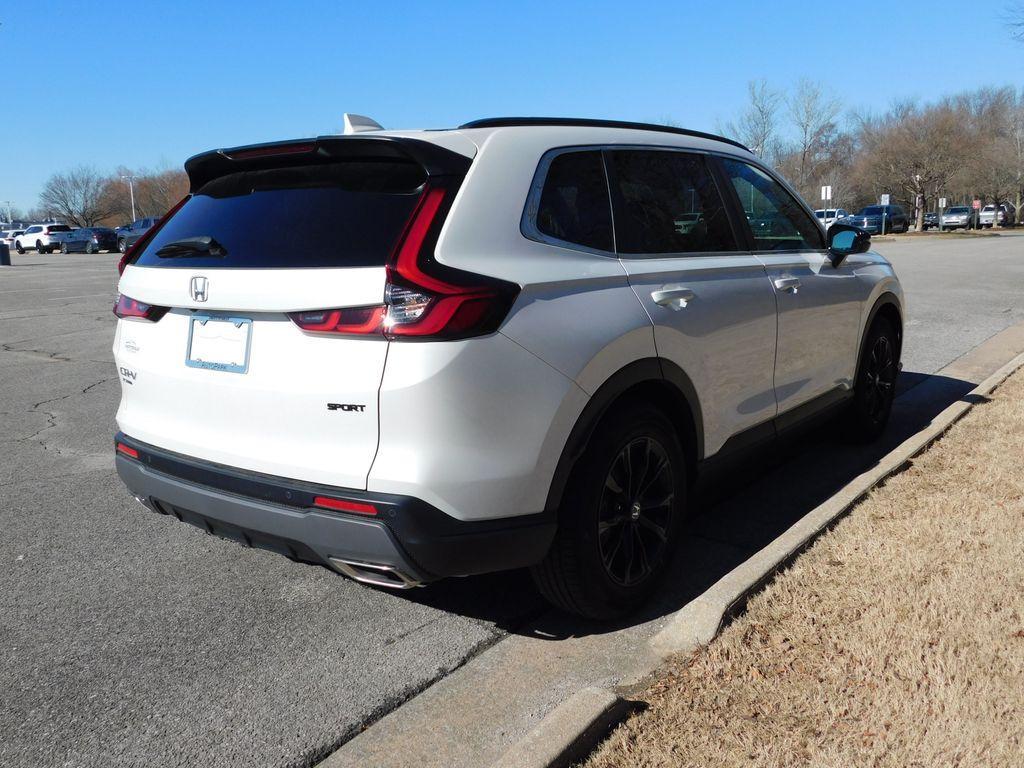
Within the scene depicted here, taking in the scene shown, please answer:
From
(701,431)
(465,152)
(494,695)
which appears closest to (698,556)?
(701,431)

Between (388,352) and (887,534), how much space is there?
8.16ft

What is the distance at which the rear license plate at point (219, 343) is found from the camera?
288 centimetres

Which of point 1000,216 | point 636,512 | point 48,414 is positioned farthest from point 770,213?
point 1000,216

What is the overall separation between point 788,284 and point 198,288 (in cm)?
272

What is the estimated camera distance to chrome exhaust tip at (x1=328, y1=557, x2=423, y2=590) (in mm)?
2727

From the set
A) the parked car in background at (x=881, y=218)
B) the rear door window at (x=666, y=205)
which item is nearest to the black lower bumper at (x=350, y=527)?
the rear door window at (x=666, y=205)

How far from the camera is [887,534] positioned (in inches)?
152

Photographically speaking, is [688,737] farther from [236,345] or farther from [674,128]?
[674,128]

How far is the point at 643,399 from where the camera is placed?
3.33m

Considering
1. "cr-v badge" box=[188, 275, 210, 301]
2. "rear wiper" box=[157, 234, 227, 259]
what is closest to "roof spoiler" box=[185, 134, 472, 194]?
"rear wiper" box=[157, 234, 227, 259]

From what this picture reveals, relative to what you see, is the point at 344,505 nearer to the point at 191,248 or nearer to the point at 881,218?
the point at 191,248

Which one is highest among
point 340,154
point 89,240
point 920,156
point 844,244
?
point 920,156

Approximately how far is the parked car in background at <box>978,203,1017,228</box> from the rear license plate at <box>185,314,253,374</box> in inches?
2926

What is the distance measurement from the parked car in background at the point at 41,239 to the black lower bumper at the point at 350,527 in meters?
57.6
